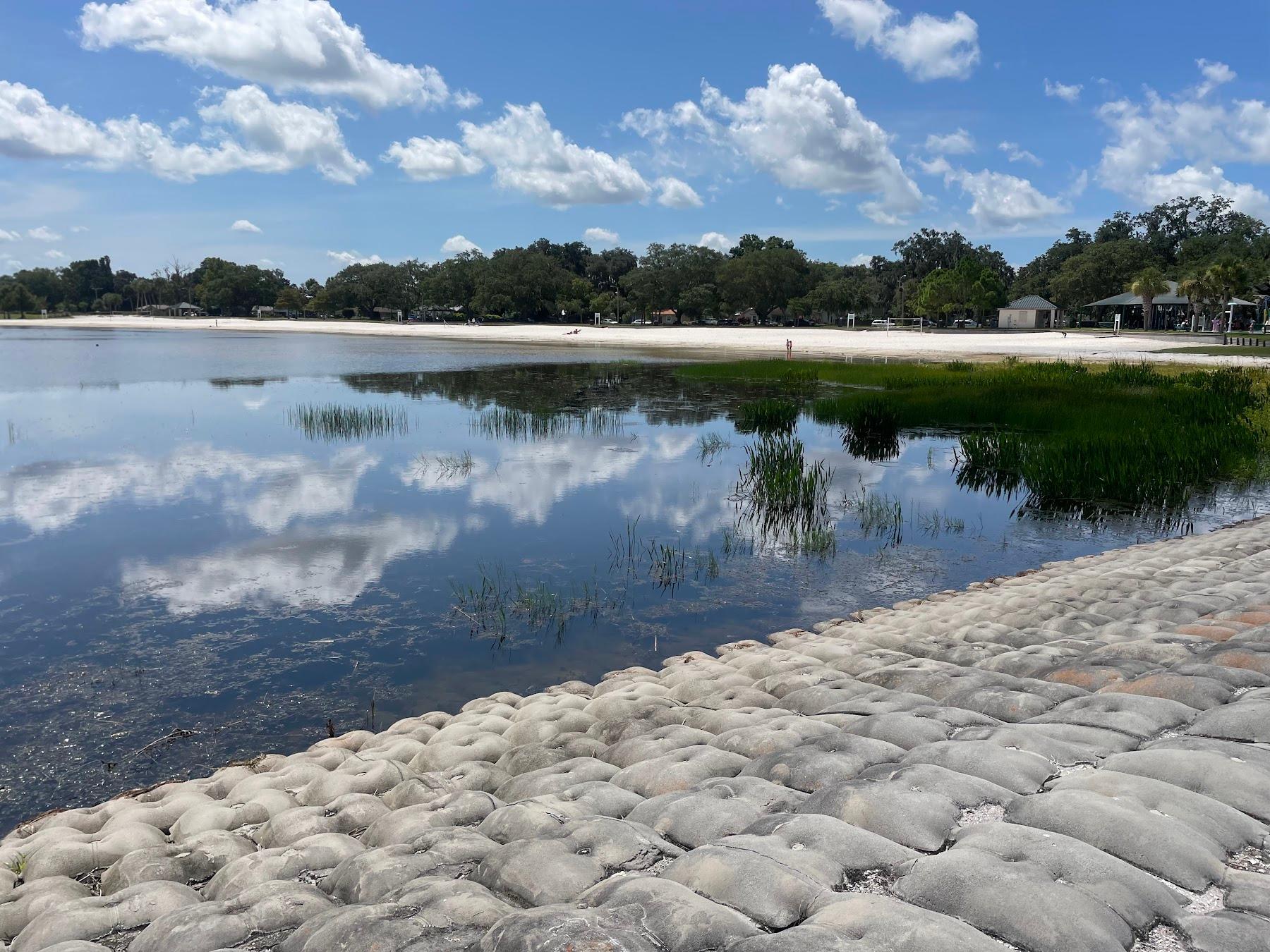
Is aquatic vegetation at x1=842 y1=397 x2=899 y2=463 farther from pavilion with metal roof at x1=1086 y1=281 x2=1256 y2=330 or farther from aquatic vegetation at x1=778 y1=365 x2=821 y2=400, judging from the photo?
pavilion with metal roof at x1=1086 y1=281 x2=1256 y2=330

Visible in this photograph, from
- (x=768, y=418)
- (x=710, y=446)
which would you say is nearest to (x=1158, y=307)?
(x=768, y=418)

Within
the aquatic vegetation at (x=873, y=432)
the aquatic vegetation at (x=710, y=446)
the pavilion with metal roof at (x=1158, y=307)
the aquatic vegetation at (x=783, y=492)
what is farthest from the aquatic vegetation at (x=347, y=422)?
the pavilion with metal roof at (x=1158, y=307)

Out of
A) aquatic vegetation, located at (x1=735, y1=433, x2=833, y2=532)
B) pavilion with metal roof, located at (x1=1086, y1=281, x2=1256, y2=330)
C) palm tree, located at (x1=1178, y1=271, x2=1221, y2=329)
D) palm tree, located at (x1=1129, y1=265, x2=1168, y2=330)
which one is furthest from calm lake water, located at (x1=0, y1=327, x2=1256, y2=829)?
pavilion with metal roof, located at (x1=1086, y1=281, x2=1256, y2=330)

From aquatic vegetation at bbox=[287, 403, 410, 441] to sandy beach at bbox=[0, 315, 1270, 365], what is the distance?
106ft

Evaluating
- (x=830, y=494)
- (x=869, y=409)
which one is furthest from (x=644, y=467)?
(x=869, y=409)

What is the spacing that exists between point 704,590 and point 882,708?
5.21m

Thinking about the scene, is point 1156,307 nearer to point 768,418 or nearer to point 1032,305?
point 1032,305

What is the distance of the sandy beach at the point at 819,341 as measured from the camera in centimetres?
4841

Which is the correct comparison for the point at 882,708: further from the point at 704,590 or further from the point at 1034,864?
the point at 704,590

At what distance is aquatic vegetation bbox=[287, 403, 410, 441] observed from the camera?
73.4 feet

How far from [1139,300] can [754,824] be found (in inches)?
3825

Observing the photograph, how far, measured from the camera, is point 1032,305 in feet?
316

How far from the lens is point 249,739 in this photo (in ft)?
22.1

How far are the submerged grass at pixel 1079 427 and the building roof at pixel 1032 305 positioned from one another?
70224mm
